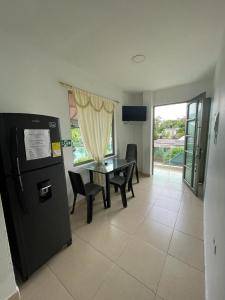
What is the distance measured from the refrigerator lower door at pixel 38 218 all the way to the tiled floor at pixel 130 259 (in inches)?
7.7

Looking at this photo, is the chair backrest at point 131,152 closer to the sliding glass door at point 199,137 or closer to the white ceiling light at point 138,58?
the sliding glass door at point 199,137

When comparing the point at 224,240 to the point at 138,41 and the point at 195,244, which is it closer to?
the point at 195,244

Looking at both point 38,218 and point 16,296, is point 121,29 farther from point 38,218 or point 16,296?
point 16,296

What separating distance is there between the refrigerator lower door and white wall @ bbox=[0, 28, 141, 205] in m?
1.00

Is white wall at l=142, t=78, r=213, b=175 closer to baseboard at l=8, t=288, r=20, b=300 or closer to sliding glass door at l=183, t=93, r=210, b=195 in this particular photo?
sliding glass door at l=183, t=93, r=210, b=195

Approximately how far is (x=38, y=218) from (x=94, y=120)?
2065mm

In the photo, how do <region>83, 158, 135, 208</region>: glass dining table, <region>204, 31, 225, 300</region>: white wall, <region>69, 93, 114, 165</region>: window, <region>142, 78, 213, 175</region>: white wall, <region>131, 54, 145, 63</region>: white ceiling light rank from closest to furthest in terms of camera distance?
1. <region>204, 31, 225, 300</region>: white wall
2. <region>131, 54, 145, 63</region>: white ceiling light
3. <region>83, 158, 135, 208</region>: glass dining table
4. <region>69, 93, 114, 165</region>: window
5. <region>142, 78, 213, 175</region>: white wall

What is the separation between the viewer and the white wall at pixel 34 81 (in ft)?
5.49

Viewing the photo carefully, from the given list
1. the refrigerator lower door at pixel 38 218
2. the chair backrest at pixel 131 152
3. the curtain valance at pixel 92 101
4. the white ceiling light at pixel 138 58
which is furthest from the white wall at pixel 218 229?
the chair backrest at pixel 131 152

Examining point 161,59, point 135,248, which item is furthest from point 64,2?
point 135,248

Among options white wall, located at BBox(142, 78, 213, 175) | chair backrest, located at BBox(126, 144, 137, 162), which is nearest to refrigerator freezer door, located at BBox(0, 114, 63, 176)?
chair backrest, located at BBox(126, 144, 137, 162)

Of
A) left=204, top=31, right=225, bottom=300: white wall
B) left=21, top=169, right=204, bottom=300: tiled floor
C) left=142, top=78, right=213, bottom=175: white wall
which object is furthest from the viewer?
left=142, top=78, right=213, bottom=175: white wall

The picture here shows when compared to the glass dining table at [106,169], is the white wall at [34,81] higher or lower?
higher

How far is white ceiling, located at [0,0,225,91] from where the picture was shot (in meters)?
1.28
